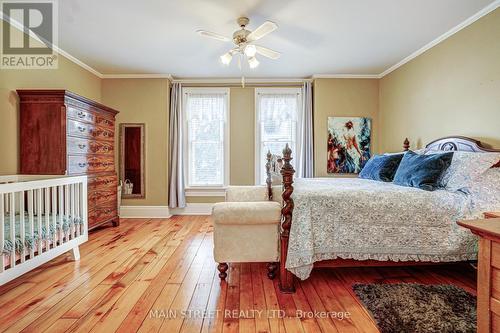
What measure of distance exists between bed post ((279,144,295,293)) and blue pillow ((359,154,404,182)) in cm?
175

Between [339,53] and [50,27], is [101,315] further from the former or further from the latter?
[339,53]

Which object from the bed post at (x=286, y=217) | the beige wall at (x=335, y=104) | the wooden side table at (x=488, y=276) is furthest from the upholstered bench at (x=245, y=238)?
the beige wall at (x=335, y=104)

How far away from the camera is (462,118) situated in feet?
9.28

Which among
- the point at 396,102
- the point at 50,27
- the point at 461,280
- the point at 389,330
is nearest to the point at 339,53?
the point at 396,102

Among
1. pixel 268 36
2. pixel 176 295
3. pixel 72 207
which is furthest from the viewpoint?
pixel 268 36

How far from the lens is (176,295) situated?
6.33 ft

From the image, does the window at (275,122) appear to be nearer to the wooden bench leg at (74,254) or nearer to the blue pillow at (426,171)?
the blue pillow at (426,171)

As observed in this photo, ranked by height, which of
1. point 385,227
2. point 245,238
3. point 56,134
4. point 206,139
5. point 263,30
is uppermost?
point 263,30

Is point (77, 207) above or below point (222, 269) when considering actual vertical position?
above

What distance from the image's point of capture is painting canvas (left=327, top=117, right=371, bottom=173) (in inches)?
177

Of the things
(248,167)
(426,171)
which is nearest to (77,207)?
(248,167)

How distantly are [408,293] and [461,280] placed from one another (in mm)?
657

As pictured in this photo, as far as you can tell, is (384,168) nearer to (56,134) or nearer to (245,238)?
(245,238)

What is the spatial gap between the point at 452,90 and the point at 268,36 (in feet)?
7.75
